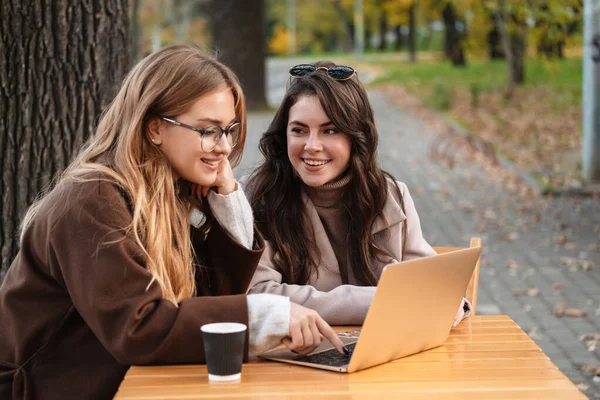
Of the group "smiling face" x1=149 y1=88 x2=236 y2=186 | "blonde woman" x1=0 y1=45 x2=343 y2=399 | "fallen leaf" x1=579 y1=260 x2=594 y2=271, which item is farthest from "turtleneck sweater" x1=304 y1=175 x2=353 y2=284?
"fallen leaf" x1=579 y1=260 x2=594 y2=271

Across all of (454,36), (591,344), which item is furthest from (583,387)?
(454,36)

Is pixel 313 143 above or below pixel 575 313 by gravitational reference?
above

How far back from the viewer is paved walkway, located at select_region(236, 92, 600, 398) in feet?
21.7

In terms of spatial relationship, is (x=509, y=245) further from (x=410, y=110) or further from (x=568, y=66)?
(x=568, y=66)

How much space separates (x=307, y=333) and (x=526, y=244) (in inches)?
282

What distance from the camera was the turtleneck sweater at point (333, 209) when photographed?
386 cm

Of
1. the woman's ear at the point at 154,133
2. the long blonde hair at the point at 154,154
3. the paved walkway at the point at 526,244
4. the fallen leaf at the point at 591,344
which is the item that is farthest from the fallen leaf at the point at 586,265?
the woman's ear at the point at 154,133

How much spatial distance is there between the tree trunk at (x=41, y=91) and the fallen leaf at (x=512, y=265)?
4.85 meters

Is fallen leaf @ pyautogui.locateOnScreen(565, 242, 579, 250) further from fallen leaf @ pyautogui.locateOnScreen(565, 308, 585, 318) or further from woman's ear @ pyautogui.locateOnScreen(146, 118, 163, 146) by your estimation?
woman's ear @ pyautogui.locateOnScreen(146, 118, 163, 146)

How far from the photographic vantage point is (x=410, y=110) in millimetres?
23844

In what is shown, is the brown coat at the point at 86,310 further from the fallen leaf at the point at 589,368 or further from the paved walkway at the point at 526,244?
the fallen leaf at the point at 589,368

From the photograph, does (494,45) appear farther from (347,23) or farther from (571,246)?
(347,23)

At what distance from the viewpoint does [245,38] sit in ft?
71.6

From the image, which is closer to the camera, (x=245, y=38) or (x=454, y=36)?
(x=245, y=38)
